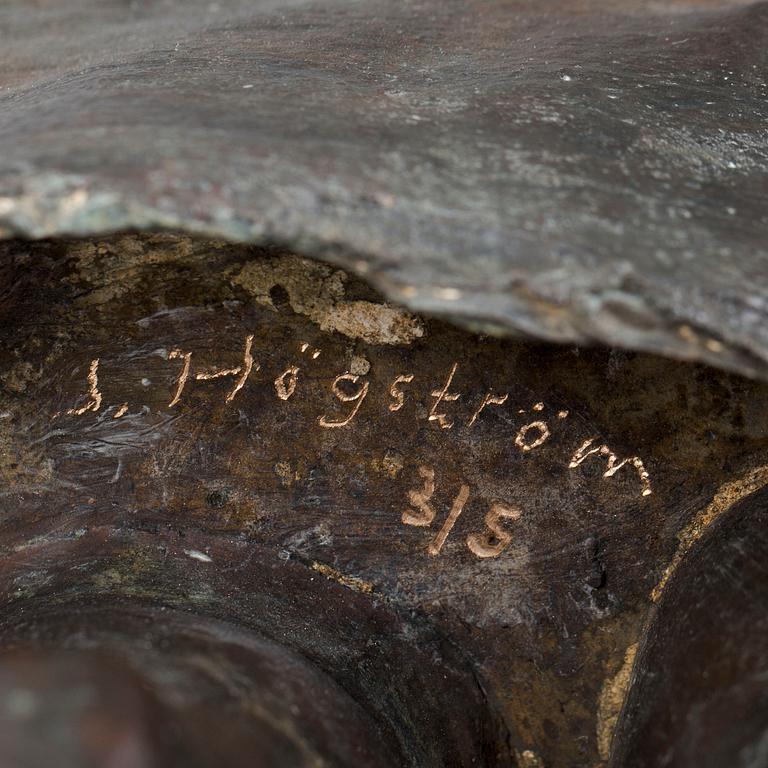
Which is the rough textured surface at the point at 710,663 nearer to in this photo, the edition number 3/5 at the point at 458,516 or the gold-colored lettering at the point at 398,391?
the edition number 3/5 at the point at 458,516

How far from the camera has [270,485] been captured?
1.04m

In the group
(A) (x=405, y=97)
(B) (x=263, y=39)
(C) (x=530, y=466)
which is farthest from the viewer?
(B) (x=263, y=39)

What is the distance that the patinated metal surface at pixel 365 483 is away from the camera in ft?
3.19

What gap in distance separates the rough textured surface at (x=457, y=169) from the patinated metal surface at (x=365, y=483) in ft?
0.62

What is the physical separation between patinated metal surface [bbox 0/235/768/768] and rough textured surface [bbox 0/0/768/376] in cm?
19

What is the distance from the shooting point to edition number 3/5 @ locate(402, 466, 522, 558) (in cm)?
103

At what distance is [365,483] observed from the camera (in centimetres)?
104

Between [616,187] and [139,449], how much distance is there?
2.10ft

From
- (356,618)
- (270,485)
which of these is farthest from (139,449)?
(356,618)

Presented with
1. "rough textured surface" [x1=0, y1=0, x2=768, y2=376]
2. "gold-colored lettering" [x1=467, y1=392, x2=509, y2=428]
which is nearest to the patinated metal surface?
"gold-colored lettering" [x1=467, y1=392, x2=509, y2=428]

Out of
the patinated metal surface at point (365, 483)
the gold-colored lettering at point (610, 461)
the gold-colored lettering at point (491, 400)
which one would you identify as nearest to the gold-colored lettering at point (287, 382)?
the patinated metal surface at point (365, 483)

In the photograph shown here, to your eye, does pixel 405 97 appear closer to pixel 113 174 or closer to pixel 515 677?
pixel 113 174

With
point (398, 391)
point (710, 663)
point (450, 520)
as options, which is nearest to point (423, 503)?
point (450, 520)

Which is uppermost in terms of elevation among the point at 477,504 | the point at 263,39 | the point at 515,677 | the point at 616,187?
the point at 263,39
